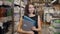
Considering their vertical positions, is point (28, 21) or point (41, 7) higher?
point (41, 7)

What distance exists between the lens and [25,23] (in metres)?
1.85

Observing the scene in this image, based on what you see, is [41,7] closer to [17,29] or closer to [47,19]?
[47,19]

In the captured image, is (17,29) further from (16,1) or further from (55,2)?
(55,2)

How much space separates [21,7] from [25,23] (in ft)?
0.57

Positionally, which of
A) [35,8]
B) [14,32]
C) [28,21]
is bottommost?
[14,32]

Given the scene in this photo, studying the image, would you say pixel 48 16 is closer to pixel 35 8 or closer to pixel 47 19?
pixel 47 19

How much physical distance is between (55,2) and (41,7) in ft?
0.52

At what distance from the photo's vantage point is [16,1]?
1.87 metres

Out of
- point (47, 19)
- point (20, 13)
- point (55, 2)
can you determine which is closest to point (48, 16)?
point (47, 19)

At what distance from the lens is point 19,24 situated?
6.12 feet

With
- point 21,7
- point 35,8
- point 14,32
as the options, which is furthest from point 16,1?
point 14,32

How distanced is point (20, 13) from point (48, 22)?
308 mm

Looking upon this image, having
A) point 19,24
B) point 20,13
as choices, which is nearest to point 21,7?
point 20,13

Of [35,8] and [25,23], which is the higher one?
[35,8]
